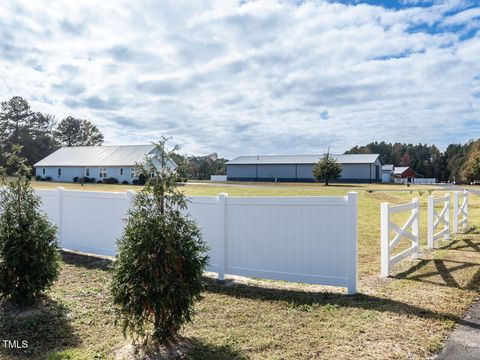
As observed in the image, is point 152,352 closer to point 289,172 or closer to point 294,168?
point 294,168

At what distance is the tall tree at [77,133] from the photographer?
8444 cm

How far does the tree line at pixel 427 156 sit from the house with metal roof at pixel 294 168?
114 feet

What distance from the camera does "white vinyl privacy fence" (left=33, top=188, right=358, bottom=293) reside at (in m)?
5.95

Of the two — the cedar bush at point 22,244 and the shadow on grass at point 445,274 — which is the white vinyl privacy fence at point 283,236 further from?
the cedar bush at point 22,244

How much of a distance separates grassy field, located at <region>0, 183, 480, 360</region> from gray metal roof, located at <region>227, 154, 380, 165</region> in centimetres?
5875

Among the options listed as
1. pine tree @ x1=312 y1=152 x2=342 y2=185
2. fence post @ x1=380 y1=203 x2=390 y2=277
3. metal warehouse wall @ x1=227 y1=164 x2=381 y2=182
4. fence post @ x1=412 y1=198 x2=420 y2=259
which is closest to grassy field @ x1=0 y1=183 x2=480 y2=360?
fence post @ x1=380 y1=203 x2=390 y2=277

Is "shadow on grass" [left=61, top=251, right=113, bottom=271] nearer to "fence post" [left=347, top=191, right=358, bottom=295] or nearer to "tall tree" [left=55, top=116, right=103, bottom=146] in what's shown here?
"fence post" [left=347, top=191, right=358, bottom=295]

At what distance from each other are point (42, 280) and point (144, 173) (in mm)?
2657

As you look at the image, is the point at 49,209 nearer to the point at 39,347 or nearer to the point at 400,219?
the point at 39,347

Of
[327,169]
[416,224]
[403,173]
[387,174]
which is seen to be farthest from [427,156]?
[416,224]

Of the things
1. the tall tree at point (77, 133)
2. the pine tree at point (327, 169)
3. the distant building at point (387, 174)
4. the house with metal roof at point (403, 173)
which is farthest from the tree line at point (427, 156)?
the tall tree at point (77, 133)

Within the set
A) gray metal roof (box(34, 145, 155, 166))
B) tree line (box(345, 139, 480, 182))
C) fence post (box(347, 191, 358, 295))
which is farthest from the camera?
tree line (box(345, 139, 480, 182))

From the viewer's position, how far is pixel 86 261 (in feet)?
28.1

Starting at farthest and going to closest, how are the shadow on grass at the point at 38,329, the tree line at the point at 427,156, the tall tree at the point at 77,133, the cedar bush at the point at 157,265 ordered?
1. the tree line at the point at 427,156
2. the tall tree at the point at 77,133
3. the shadow on grass at the point at 38,329
4. the cedar bush at the point at 157,265
